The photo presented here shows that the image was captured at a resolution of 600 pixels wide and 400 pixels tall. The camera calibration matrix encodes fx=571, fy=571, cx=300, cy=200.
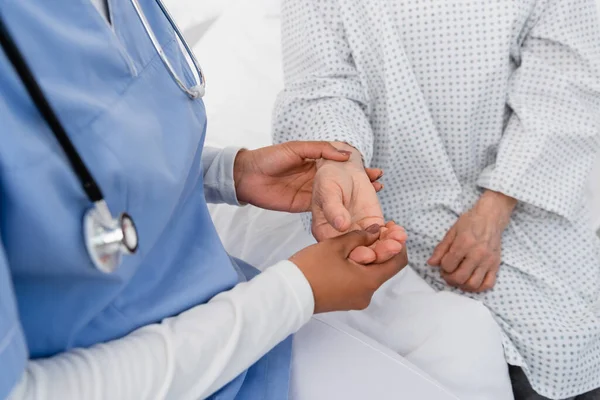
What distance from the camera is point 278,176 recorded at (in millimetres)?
904

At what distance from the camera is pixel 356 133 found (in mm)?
929

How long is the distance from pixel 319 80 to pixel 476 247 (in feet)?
1.25

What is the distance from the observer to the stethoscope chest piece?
45 cm

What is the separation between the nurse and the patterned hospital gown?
0.89 ft

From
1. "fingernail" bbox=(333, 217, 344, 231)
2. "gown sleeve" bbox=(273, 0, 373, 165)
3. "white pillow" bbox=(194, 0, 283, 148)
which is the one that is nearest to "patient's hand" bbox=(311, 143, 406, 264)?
"fingernail" bbox=(333, 217, 344, 231)

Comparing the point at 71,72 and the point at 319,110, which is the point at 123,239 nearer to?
the point at 71,72

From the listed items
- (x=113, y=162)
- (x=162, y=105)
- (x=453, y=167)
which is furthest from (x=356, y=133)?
(x=113, y=162)

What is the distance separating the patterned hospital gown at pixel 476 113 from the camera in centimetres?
94

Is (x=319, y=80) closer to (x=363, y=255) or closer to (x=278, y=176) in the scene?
(x=278, y=176)

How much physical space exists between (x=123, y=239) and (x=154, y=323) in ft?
0.60

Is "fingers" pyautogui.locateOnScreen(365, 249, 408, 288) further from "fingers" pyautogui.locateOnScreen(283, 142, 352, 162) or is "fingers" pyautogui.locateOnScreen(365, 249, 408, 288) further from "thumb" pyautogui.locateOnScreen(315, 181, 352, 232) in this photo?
"fingers" pyautogui.locateOnScreen(283, 142, 352, 162)

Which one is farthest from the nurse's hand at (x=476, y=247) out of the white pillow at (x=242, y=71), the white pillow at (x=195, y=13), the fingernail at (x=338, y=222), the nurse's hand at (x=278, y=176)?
the white pillow at (x=195, y=13)

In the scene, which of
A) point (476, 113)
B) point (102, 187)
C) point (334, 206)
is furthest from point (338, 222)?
point (476, 113)

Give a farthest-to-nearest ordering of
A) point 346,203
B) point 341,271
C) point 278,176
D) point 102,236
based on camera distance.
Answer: point 278,176, point 346,203, point 341,271, point 102,236
